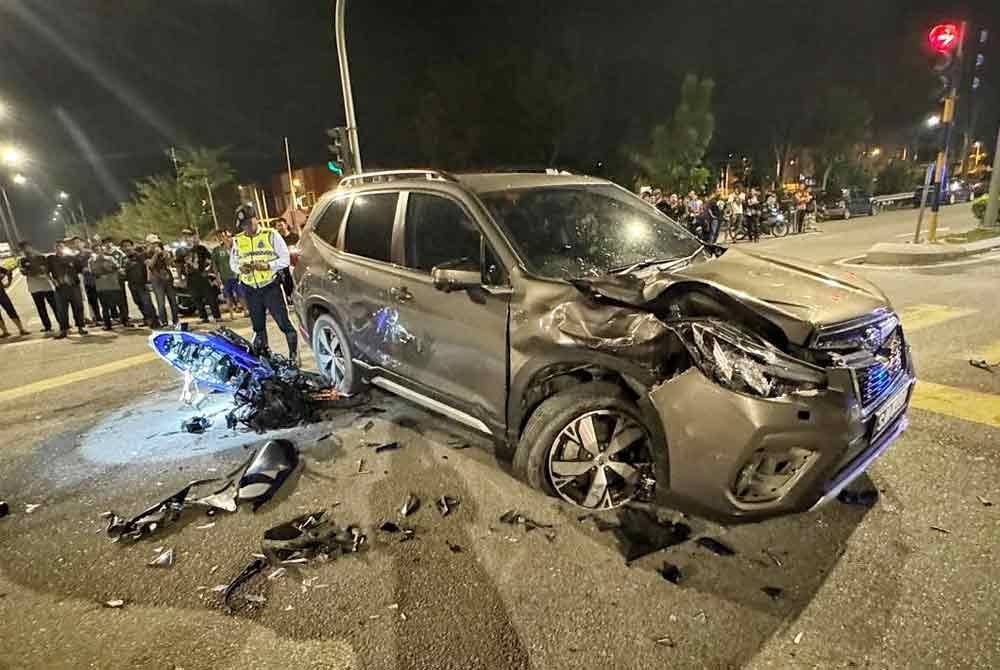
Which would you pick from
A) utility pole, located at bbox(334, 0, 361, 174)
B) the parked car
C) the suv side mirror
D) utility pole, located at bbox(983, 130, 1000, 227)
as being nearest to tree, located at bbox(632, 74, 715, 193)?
the parked car

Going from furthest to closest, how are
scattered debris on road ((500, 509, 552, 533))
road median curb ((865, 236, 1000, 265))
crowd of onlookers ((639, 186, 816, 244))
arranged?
crowd of onlookers ((639, 186, 816, 244)), road median curb ((865, 236, 1000, 265)), scattered debris on road ((500, 509, 552, 533))

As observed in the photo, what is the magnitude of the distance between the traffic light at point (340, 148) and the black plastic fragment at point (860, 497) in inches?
426

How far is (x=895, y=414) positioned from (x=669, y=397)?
4.04 feet

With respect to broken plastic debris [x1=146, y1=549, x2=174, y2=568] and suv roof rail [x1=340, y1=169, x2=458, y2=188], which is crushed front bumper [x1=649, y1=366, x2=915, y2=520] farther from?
broken plastic debris [x1=146, y1=549, x2=174, y2=568]

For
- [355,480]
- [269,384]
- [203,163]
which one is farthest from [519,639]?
[203,163]

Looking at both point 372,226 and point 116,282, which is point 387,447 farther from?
point 116,282

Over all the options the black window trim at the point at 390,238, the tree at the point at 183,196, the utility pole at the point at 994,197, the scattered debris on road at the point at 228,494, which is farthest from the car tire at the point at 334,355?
the tree at the point at 183,196

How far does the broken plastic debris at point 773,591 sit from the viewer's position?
243cm

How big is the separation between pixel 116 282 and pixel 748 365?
1077cm

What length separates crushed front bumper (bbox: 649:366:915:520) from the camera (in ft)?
7.72

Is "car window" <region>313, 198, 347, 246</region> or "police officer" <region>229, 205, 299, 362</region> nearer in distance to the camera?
"car window" <region>313, 198, 347, 246</region>

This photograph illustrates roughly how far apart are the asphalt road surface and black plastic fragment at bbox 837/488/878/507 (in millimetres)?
47

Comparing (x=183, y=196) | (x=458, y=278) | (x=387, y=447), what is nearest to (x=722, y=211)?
(x=387, y=447)

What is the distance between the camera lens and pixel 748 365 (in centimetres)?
246
